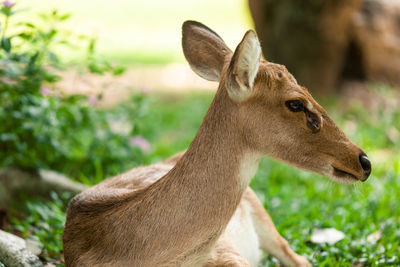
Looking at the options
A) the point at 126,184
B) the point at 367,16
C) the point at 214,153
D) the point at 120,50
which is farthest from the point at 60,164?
the point at 120,50

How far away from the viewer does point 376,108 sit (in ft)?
24.1

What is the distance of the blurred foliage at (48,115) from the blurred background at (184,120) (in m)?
0.01

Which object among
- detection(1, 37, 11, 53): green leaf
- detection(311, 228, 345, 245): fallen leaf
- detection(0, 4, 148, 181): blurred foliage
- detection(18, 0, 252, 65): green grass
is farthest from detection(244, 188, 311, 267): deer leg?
detection(18, 0, 252, 65): green grass

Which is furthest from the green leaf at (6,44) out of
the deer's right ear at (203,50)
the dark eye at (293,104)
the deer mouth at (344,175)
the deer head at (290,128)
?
the deer mouth at (344,175)

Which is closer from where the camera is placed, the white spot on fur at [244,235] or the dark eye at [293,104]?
the dark eye at [293,104]

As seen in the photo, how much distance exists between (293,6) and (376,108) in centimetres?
191

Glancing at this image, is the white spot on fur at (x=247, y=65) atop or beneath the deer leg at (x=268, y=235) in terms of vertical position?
atop

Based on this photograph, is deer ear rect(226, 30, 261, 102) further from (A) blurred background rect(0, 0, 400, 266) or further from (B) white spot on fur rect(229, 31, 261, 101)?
(A) blurred background rect(0, 0, 400, 266)

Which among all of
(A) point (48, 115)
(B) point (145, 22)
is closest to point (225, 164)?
(A) point (48, 115)

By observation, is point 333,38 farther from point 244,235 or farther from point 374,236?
point 244,235

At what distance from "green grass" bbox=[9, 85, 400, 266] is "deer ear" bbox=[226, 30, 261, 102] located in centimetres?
73

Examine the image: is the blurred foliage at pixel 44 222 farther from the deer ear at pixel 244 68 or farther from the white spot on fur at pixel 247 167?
the deer ear at pixel 244 68

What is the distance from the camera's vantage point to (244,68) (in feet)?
7.61

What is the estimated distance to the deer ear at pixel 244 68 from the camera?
7.34 ft
